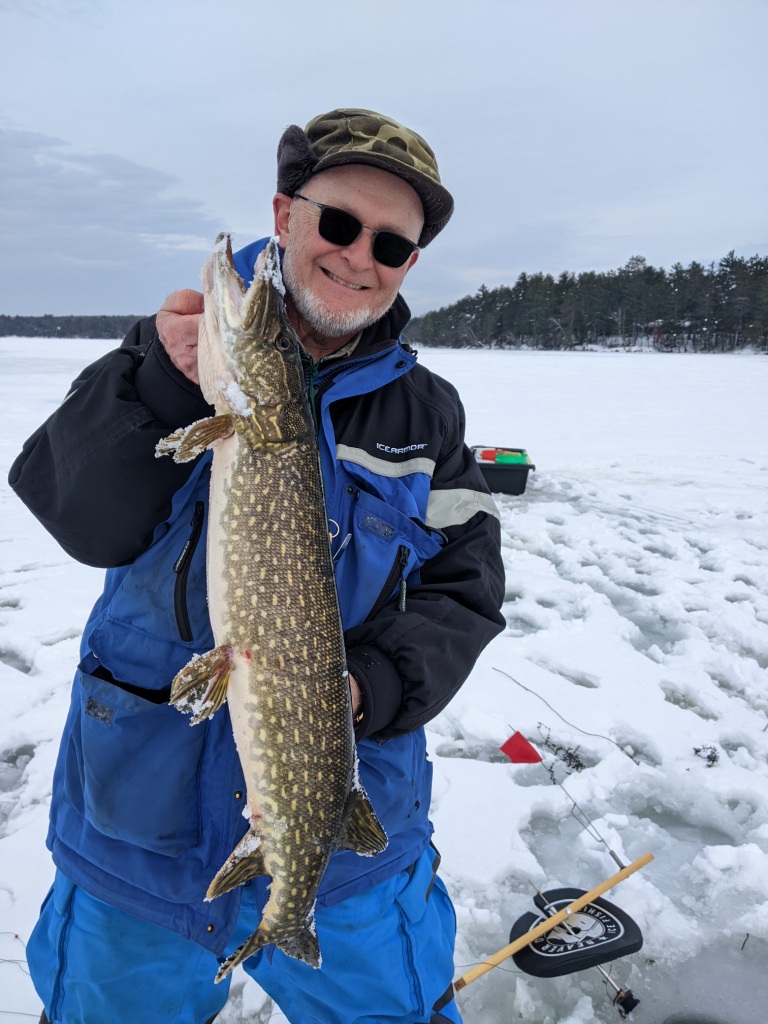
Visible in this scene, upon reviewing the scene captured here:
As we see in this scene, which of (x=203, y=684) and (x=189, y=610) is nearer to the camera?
(x=203, y=684)

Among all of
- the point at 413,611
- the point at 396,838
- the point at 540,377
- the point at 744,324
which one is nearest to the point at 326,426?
the point at 413,611

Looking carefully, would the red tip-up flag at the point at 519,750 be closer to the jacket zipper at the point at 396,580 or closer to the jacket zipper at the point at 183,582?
the jacket zipper at the point at 396,580

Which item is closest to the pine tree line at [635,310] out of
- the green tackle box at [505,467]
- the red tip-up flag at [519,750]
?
the green tackle box at [505,467]

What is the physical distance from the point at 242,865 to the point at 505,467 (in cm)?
627

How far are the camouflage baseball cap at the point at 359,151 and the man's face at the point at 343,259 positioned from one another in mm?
55

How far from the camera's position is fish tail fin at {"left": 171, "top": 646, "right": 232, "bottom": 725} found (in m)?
1.61

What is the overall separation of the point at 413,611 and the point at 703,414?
15425mm

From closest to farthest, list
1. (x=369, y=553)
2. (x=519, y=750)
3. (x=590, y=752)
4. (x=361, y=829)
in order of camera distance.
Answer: (x=361, y=829)
(x=369, y=553)
(x=519, y=750)
(x=590, y=752)

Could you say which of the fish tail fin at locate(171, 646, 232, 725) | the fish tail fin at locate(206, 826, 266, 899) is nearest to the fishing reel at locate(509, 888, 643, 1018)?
the fish tail fin at locate(206, 826, 266, 899)

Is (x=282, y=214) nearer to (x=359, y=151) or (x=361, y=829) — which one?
(x=359, y=151)

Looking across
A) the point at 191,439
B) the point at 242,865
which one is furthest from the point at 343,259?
the point at 242,865

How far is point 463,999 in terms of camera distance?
2283mm

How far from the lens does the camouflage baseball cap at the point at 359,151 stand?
83.0 inches

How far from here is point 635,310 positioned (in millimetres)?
62219
